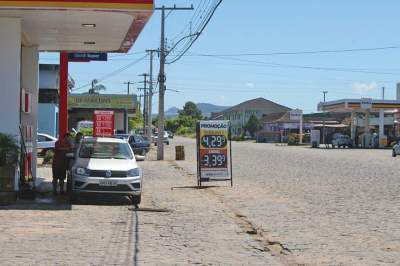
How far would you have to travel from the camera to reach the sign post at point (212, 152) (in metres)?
21.1

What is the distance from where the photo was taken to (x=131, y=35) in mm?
18641

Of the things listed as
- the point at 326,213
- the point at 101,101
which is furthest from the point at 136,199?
the point at 101,101

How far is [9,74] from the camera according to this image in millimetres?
15703

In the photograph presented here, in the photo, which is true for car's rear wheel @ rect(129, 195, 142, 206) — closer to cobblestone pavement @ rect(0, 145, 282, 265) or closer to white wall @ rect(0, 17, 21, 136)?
cobblestone pavement @ rect(0, 145, 282, 265)

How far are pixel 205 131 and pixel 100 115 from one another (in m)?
13.2

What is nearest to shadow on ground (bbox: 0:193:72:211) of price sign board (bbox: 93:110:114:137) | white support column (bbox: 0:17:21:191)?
white support column (bbox: 0:17:21:191)

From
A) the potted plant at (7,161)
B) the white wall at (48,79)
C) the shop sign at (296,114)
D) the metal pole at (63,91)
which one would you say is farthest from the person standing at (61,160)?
the shop sign at (296,114)

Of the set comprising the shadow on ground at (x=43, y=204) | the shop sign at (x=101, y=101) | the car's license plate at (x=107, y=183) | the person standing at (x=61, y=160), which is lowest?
the shadow on ground at (x=43, y=204)

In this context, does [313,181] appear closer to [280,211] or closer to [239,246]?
[280,211]

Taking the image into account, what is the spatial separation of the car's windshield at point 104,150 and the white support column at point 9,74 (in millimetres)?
1868

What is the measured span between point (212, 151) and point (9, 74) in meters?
7.62

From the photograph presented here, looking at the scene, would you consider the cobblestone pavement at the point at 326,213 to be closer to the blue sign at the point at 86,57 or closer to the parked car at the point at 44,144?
the blue sign at the point at 86,57

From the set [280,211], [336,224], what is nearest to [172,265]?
[336,224]

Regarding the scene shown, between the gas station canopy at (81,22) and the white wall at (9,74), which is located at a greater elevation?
the gas station canopy at (81,22)
